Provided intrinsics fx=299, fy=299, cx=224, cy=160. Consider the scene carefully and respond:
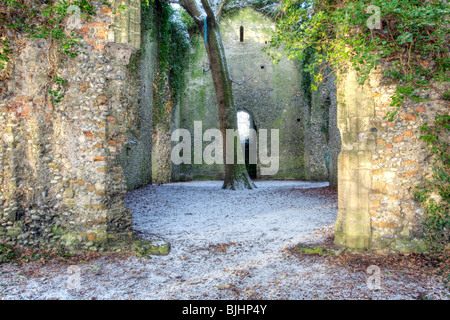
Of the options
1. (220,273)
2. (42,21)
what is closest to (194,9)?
(42,21)

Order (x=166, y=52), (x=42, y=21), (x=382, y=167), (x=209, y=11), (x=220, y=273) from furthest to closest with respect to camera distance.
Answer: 1. (x=166, y=52)
2. (x=209, y=11)
3. (x=42, y=21)
4. (x=382, y=167)
5. (x=220, y=273)

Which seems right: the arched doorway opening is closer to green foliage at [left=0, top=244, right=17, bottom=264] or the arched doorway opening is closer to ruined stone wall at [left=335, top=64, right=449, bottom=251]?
ruined stone wall at [left=335, top=64, right=449, bottom=251]

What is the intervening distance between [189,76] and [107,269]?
51.3ft

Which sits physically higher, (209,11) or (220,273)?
(209,11)

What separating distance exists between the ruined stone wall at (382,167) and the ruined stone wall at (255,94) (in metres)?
12.7

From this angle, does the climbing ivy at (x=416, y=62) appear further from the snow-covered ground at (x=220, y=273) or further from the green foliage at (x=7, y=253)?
the green foliage at (x=7, y=253)

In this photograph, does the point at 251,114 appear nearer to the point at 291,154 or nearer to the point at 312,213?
the point at 291,154

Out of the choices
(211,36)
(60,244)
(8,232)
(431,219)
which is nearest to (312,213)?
(431,219)

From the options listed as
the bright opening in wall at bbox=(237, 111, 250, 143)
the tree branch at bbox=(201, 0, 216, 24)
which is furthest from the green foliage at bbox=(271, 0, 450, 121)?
the bright opening in wall at bbox=(237, 111, 250, 143)

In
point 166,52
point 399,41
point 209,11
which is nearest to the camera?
point 399,41

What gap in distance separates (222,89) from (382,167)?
863 cm

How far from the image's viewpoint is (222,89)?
1171 cm

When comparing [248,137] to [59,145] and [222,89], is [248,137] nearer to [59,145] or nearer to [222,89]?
[222,89]

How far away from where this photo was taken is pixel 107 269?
11.3 feet
